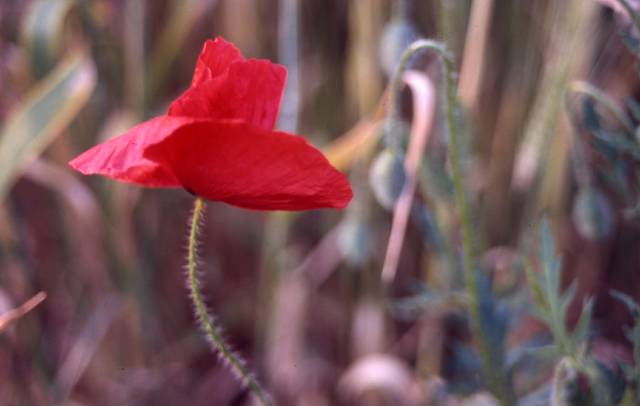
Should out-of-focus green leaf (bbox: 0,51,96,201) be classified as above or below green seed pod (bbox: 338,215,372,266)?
above

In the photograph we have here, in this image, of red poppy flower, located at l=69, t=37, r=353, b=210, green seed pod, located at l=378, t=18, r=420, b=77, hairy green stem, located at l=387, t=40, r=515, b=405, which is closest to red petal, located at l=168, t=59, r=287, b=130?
red poppy flower, located at l=69, t=37, r=353, b=210

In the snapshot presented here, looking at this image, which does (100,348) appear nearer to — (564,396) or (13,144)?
(13,144)

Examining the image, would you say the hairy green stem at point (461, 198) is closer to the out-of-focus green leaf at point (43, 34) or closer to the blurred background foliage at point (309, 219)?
the blurred background foliage at point (309, 219)

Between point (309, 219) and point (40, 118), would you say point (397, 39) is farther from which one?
point (309, 219)

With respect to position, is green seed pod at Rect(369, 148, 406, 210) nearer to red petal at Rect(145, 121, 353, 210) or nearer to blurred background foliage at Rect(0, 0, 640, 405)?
blurred background foliage at Rect(0, 0, 640, 405)

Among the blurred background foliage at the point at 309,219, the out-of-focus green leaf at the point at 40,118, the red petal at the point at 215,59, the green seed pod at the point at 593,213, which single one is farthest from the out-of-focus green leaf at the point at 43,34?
the green seed pod at the point at 593,213

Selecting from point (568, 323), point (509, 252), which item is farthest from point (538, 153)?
point (568, 323)

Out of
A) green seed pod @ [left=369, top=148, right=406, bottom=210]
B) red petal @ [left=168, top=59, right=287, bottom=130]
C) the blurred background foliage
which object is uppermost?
red petal @ [left=168, top=59, right=287, bottom=130]
